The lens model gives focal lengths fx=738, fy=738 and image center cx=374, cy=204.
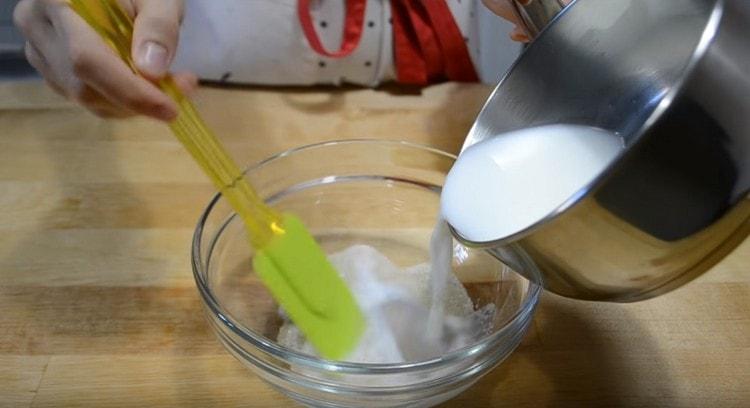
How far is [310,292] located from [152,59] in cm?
24

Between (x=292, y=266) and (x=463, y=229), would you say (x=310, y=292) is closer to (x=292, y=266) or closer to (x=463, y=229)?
(x=292, y=266)

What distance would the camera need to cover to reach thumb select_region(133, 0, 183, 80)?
58cm

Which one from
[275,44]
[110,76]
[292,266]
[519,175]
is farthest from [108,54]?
[275,44]

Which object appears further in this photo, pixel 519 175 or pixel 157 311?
pixel 157 311

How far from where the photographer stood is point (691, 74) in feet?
1.32

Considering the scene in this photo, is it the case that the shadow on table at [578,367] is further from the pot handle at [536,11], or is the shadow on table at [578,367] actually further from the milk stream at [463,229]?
the pot handle at [536,11]

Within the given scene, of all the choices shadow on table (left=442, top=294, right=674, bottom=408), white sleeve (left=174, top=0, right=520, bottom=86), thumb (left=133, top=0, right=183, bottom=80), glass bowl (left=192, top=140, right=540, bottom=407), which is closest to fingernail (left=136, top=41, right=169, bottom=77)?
thumb (left=133, top=0, right=183, bottom=80)

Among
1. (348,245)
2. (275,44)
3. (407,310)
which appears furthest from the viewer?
(275,44)

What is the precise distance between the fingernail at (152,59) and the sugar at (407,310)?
26 cm

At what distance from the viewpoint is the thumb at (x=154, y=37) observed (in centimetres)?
58

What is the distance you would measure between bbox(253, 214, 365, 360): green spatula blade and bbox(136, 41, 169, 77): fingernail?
0.59ft

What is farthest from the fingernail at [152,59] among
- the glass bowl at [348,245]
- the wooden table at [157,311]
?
the wooden table at [157,311]

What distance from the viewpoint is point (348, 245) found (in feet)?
2.64

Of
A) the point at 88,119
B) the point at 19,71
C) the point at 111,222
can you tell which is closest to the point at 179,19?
the point at 111,222
